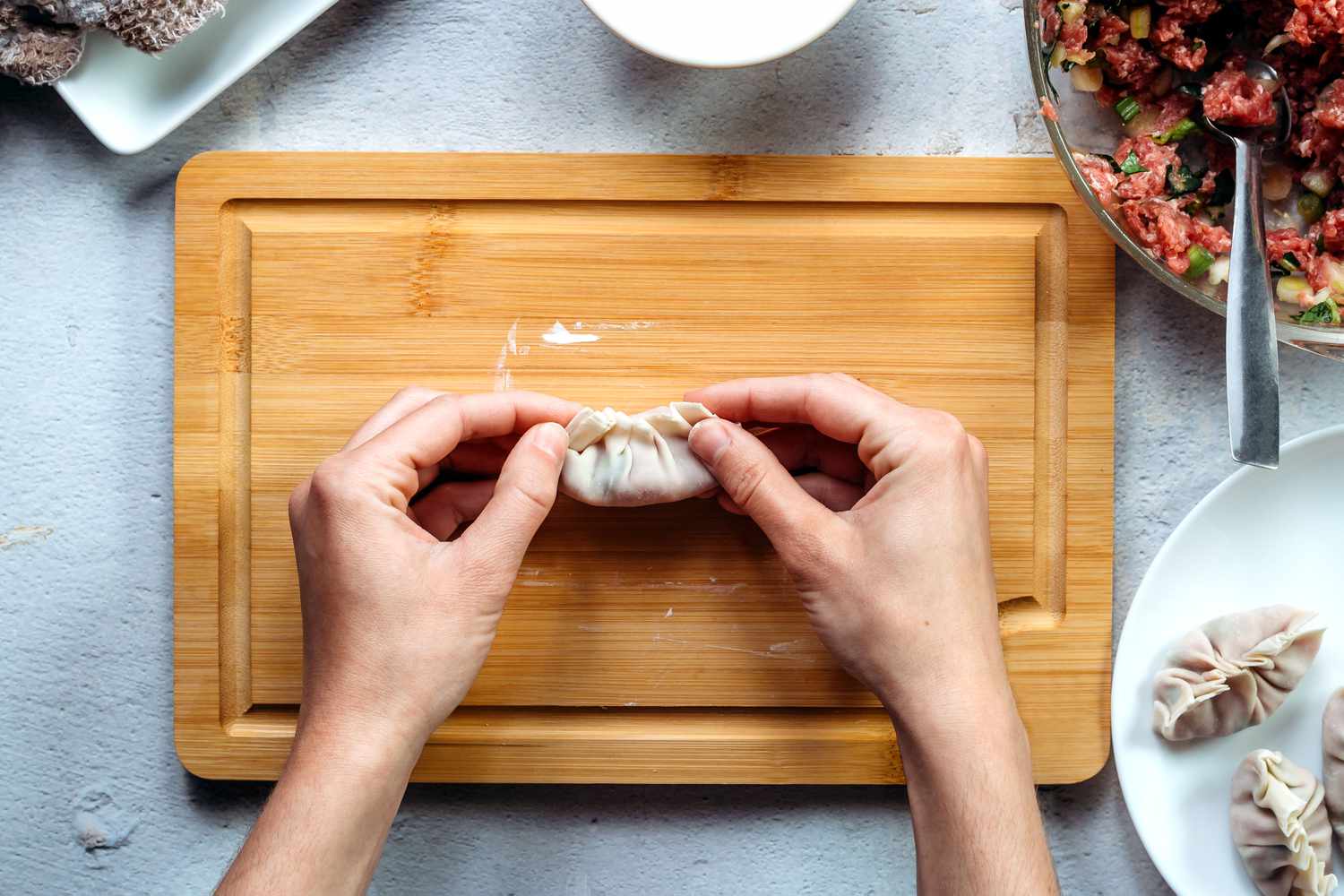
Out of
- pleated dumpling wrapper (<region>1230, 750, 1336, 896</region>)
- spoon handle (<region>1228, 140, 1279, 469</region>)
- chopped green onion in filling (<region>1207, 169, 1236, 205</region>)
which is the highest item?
chopped green onion in filling (<region>1207, 169, 1236, 205</region>)

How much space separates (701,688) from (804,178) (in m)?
0.72

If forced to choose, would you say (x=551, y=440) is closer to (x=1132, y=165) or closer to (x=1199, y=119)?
(x=1132, y=165)

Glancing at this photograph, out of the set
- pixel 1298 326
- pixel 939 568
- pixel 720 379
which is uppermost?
pixel 1298 326

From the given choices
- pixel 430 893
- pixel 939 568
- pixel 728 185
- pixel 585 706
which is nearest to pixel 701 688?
pixel 585 706

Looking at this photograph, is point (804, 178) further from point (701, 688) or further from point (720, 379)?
point (701, 688)

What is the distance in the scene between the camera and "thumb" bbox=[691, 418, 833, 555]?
44.7 inches

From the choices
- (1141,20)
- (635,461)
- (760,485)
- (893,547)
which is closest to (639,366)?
(635,461)

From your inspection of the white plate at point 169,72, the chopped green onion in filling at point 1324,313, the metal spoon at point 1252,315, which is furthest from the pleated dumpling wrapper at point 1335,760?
the white plate at point 169,72

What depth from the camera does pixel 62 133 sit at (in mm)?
1329

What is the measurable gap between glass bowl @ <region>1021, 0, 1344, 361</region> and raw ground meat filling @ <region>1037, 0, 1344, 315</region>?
0.6 inches

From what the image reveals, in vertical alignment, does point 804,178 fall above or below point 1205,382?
above

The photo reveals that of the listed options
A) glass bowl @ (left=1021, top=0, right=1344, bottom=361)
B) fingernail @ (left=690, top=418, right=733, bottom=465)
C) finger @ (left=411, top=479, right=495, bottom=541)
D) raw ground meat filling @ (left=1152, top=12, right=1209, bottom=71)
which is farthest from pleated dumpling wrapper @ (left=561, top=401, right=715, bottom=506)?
raw ground meat filling @ (left=1152, top=12, right=1209, bottom=71)

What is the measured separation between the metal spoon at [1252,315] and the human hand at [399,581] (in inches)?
33.1

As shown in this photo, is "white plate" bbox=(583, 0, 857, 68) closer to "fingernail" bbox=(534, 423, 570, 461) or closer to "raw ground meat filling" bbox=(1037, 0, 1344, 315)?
"raw ground meat filling" bbox=(1037, 0, 1344, 315)
